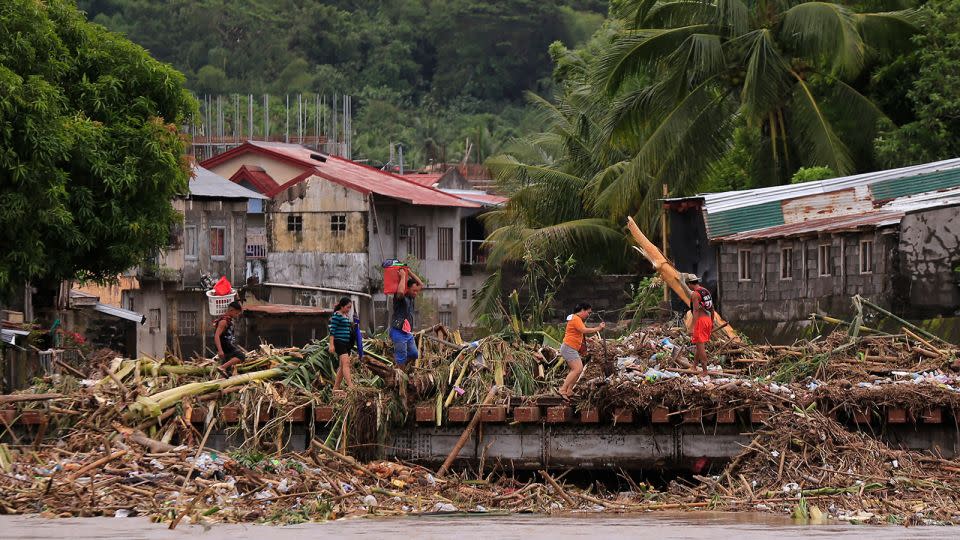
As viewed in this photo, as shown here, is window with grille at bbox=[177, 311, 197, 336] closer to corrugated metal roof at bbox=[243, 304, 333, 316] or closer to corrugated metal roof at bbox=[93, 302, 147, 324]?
corrugated metal roof at bbox=[243, 304, 333, 316]

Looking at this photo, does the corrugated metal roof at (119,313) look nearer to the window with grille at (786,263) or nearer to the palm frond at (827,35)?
the palm frond at (827,35)

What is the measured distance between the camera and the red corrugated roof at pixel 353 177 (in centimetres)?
4806

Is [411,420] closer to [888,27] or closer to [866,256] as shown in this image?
[866,256]

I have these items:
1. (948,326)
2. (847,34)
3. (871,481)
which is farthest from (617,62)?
(871,481)

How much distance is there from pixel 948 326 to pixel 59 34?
1615 cm

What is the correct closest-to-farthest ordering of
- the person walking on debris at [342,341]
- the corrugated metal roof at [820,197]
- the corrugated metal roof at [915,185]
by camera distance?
the person walking on debris at [342,341] → the corrugated metal roof at [915,185] → the corrugated metal roof at [820,197]

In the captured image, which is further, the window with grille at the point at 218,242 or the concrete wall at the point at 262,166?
the concrete wall at the point at 262,166

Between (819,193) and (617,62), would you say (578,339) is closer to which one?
(819,193)

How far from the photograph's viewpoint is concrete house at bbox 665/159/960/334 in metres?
24.0

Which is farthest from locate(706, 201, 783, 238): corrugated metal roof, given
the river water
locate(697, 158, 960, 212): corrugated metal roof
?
the river water

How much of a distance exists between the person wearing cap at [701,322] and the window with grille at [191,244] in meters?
28.3

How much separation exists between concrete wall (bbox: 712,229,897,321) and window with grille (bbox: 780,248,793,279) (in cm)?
7

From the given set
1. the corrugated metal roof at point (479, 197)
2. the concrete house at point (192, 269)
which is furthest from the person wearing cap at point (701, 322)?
the corrugated metal roof at point (479, 197)

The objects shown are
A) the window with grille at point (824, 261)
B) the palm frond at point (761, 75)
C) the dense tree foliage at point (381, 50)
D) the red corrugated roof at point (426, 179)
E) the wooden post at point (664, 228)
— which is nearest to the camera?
the window with grille at point (824, 261)
